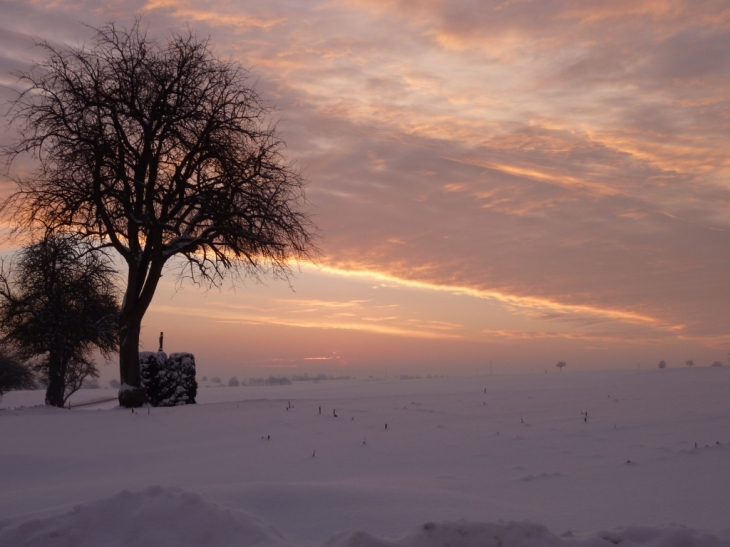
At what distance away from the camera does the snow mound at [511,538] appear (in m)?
4.22

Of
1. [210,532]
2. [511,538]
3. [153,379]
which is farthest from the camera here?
[153,379]

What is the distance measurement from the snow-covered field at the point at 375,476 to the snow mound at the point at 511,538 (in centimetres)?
1

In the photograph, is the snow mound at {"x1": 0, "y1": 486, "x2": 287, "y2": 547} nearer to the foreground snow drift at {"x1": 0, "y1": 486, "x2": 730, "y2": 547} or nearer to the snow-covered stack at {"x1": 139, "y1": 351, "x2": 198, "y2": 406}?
the foreground snow drift at {"x1": 0, "y1": 486, "x2": 730, "y2": 547}

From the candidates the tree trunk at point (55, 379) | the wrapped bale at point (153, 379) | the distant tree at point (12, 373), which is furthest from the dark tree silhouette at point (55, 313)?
the distant tree at point (12, 373)

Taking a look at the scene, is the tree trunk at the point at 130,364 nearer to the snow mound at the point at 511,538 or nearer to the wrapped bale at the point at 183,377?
the wrapped bale at the point at 183,377

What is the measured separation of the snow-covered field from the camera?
4.47m

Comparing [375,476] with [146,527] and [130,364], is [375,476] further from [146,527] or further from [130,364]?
[130,364]

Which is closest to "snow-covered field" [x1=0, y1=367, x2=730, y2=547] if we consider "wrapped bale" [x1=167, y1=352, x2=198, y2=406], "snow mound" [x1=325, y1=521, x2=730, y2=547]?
"snow mound" [x1=325, y1=521, x2=730, y2=547]

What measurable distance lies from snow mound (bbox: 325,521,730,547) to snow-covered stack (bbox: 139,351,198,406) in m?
12.9

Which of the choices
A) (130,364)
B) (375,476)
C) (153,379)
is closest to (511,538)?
(375,476)

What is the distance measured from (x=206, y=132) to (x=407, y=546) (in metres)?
13.4

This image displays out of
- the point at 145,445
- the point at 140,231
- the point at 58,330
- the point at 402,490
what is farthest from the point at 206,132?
the point at 58,330

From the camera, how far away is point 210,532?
178 inches

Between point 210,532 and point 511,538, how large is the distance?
219 cm
